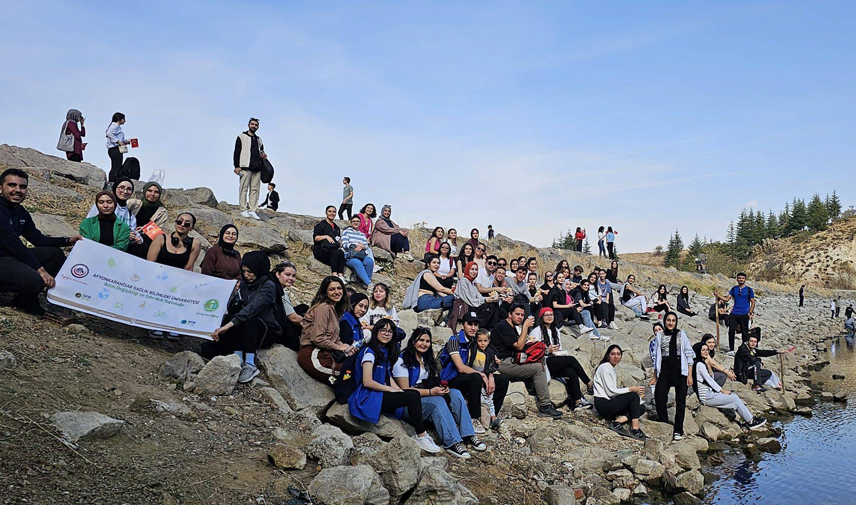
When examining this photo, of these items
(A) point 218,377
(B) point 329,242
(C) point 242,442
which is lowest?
(C) point 242,442

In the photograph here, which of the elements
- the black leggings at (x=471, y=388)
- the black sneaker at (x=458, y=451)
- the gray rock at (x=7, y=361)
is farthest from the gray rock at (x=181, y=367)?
the black leggings at (x=471, y=388)

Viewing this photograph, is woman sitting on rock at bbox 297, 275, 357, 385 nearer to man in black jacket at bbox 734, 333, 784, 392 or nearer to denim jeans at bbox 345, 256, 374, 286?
denim jeans at bbox 345, 256, 374, 286

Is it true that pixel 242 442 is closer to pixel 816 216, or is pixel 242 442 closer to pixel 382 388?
pixel 382 388

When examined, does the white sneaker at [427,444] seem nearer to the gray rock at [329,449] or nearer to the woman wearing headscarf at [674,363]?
the gray rock at [329,449]

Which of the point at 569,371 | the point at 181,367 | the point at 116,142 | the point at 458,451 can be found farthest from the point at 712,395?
the point at 116,142


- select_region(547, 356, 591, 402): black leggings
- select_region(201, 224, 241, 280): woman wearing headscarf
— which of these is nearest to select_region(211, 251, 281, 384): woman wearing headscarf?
select_region(201, 224, 241, 280): woman wearing headscarf

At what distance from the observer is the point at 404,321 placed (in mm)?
10578

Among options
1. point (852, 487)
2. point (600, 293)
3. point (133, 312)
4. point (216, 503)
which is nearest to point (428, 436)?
point (216, 503)

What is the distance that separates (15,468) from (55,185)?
1062cm

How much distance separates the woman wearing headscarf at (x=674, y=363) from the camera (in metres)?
9.50

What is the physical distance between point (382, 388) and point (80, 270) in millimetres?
3641

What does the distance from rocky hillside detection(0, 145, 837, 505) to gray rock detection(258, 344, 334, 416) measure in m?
0.02

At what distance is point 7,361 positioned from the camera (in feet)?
17.4

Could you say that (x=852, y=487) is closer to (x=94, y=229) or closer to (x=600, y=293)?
(x=600, y=293)
